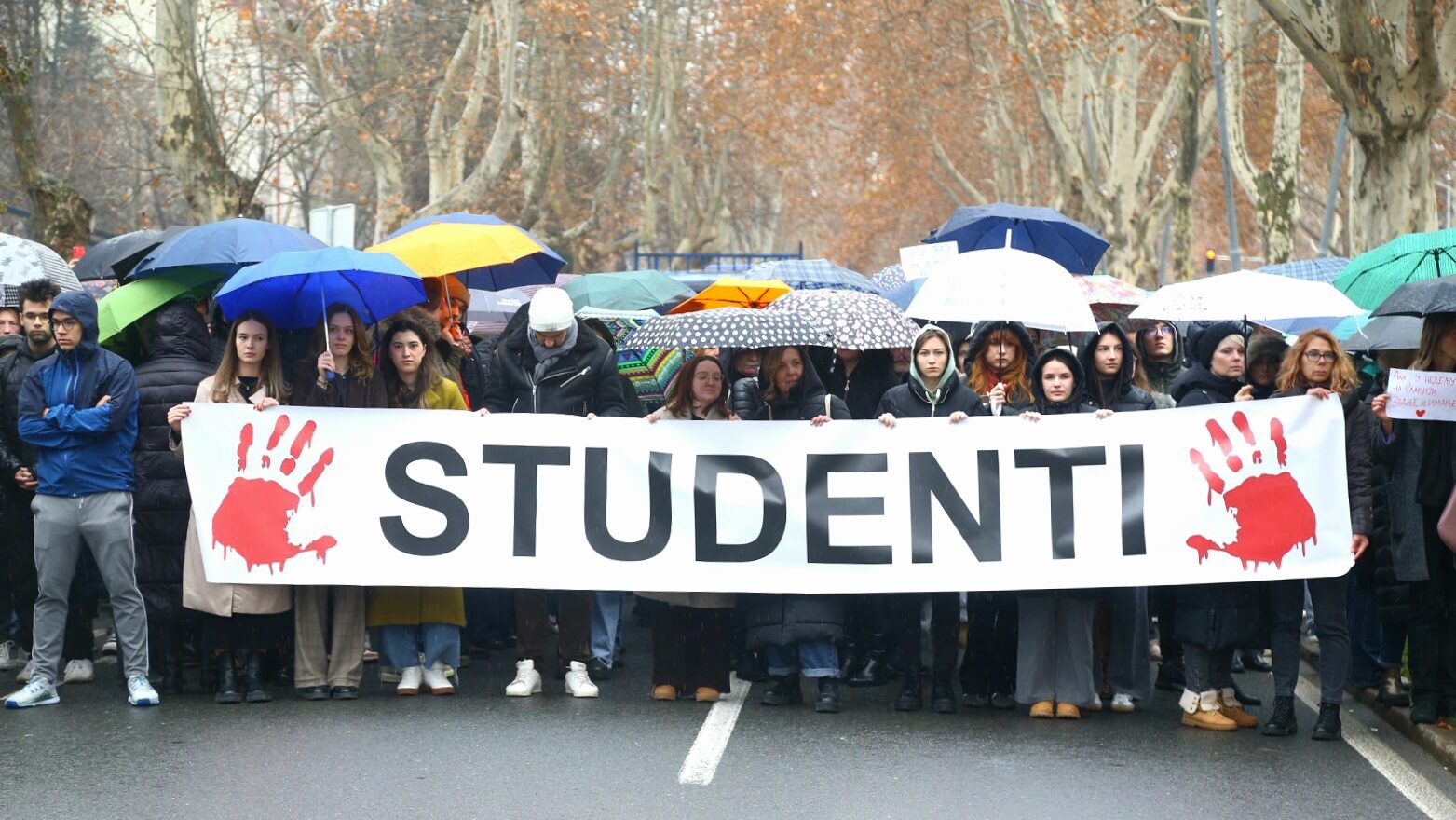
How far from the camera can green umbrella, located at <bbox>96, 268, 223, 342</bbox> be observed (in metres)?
9.75

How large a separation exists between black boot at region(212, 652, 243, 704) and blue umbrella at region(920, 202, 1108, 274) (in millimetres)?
7195

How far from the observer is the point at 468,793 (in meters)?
7.19

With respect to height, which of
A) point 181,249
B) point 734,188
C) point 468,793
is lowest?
point 468,793

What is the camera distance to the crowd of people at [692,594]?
860 cm

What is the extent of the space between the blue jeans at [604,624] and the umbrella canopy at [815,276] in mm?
6121

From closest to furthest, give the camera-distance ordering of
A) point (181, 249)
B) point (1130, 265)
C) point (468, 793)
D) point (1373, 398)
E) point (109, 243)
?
point (468, 793) < point (1373, 398) < point (181, 249) < point (109, 243) < point (1130, 265)

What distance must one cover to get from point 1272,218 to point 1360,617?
17.4 meters

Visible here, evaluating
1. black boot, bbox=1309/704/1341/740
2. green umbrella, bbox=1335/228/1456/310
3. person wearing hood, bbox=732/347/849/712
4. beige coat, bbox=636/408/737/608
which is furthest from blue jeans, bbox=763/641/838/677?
green umbrella, bbox=1335/228/1456/310

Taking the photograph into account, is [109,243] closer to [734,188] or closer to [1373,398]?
[1373,398]

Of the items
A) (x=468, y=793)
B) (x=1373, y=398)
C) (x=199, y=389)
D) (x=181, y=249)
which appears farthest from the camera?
(x=181, y=249)

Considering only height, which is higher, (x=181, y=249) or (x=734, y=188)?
(x=734, y=188)

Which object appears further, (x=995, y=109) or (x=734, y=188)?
(x=734, y=188)

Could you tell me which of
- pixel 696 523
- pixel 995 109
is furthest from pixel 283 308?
pixel 995 109

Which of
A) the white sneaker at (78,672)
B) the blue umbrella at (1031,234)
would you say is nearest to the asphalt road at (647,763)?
the white sneaker at (78,672)
